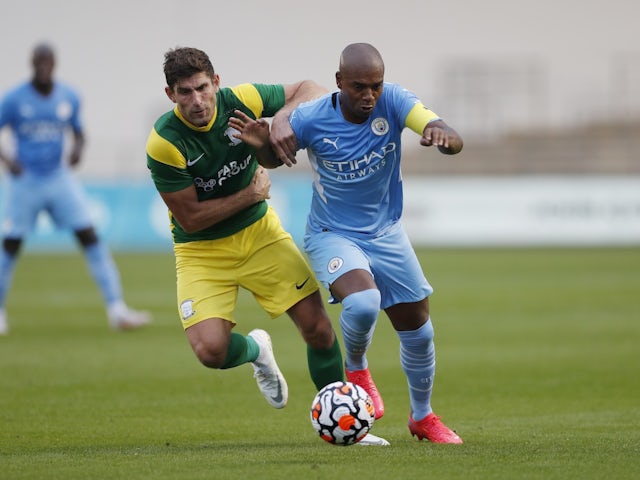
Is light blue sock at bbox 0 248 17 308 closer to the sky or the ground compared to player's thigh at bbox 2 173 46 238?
closer to the ground

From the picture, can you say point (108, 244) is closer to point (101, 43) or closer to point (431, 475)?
point (101, 43)

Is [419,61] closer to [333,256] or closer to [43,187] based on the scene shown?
[43,187]

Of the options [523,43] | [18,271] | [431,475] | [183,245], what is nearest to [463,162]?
[523,43]

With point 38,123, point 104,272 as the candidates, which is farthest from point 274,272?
point 38,123

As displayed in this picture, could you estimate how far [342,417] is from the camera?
6512mm

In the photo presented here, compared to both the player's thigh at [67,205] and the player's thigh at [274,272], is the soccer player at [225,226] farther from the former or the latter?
the player's thigh at [67,205]

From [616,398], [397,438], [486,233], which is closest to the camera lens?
[397,438]

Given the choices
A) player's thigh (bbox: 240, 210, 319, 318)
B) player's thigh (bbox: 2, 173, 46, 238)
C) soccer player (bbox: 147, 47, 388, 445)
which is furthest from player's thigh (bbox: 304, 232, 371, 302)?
player's thigh (bbox: 2, 173, 46, 238)

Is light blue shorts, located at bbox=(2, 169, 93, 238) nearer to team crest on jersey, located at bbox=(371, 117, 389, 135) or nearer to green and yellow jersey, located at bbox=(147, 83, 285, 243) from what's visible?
green and yellow jersey, located at bbox=(147, 83, 285, 243)

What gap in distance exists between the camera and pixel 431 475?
569 centimetres

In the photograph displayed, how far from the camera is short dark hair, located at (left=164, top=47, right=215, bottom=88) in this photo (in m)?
7.02

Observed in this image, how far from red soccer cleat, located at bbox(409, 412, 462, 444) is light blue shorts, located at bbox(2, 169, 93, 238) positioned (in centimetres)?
734

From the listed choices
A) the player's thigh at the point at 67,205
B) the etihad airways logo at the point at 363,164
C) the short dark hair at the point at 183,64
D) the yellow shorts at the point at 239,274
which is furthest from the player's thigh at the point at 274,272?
the player's thigh at the point at 67,205

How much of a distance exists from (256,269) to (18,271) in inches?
630
